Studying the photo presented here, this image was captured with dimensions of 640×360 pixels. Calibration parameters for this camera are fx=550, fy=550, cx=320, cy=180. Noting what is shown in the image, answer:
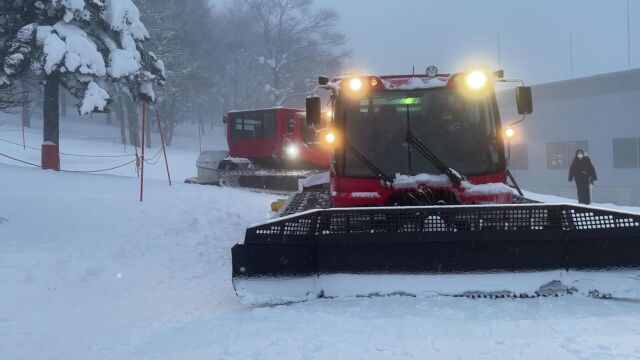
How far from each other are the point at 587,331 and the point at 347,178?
2.93m

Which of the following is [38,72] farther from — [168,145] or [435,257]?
[168,145]

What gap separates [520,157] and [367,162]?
24.2 m

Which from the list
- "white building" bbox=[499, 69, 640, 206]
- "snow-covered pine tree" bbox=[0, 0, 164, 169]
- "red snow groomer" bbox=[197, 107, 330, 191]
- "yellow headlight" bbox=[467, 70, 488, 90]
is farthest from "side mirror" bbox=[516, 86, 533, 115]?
"white building" bbox=[499, 69, 640, 206]

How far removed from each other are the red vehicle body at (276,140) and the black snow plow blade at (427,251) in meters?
13.4

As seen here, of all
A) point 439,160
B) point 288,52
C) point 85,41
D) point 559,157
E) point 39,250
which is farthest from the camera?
point 288,52

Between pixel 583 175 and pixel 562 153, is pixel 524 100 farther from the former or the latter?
pixel 562 153

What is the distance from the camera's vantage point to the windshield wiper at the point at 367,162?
605 centimetres

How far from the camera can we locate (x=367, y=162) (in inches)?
243

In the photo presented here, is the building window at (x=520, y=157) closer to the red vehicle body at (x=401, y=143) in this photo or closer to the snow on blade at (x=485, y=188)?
the red vehicle body at (x=401, y=143)

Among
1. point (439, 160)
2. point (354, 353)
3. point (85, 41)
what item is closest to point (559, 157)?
point (85, 41)

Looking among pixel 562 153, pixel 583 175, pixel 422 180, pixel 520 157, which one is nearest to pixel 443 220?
pixel 422 180

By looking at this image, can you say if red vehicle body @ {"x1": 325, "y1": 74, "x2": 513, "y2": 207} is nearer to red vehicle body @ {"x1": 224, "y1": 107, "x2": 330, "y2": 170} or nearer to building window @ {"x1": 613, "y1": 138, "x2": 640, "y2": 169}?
red vehicle body @ {"x1": 224, "y1": 107, "x2": 330, "y2": 170}

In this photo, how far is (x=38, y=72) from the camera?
735 inches

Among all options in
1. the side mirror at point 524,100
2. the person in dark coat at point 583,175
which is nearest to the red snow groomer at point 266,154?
the person in dark coat at point 583,175
